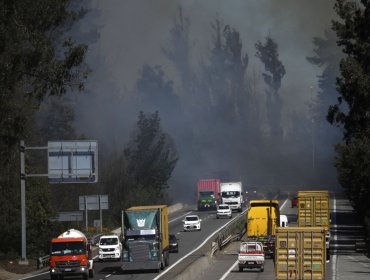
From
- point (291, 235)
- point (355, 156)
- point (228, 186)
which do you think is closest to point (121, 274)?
point (291, 235)

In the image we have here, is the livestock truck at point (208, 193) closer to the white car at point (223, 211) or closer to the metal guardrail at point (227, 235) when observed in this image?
the white car at point (223, 211)

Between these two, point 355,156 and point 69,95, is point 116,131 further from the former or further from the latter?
point 355,156

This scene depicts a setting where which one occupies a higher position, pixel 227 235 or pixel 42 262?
pixel 227 235

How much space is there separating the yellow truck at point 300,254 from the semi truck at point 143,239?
1632 centimetres

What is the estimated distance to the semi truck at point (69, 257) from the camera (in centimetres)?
5834

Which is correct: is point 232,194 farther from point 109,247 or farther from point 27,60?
point 27,60

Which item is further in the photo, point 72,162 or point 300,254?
point 72,162

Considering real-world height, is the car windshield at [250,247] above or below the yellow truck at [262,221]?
below

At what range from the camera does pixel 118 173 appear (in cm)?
13325

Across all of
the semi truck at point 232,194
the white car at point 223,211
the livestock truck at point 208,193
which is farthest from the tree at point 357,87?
the livestock truck at point 208,193

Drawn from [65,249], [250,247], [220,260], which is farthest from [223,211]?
[65,249]

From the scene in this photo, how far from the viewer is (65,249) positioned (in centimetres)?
5869

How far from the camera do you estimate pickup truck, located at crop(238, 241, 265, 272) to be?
66.2m

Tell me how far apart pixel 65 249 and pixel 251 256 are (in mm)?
13589
